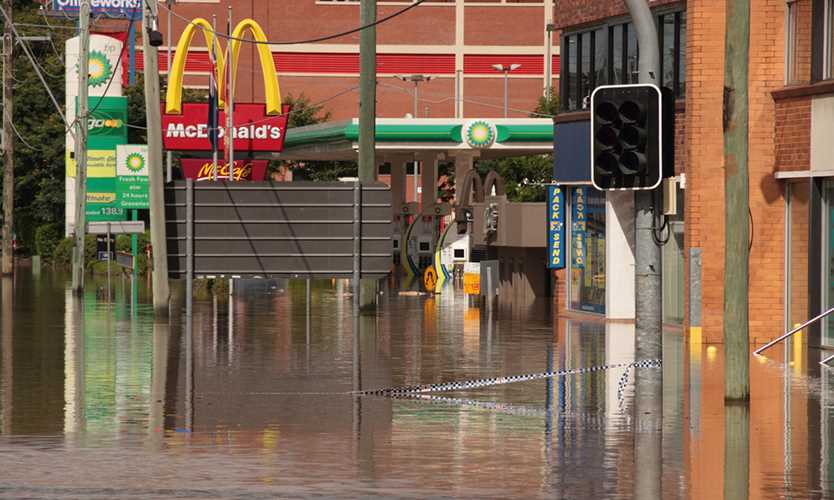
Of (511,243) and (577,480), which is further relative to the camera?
(511,243)

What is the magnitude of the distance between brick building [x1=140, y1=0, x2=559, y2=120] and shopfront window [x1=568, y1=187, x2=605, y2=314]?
69381 mm

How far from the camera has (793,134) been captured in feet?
96.2

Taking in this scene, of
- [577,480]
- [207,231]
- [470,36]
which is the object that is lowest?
[577,480]

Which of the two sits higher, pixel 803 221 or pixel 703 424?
pixel 803 221

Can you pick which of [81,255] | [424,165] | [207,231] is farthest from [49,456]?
[424,165]

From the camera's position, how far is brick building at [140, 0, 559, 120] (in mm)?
108812

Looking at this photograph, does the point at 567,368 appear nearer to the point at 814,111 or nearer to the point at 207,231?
the point at 814,111

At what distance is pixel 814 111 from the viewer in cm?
2858

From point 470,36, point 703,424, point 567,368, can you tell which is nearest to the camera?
point 703,424

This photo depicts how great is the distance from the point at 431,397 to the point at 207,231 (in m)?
15.8

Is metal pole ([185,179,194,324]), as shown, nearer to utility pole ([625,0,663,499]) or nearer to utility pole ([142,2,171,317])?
utility pole ([142,2,171,317])

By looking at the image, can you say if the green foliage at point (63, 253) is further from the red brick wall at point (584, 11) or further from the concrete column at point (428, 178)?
the red brick wall at point (584, 11)

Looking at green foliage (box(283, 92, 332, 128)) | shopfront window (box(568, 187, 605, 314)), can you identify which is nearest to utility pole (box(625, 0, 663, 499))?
shopfront window (box(568, 187, 605, 314))

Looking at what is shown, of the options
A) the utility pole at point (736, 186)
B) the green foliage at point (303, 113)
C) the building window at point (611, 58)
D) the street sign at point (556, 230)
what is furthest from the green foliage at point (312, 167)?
the utility pole at point (736, 186)
